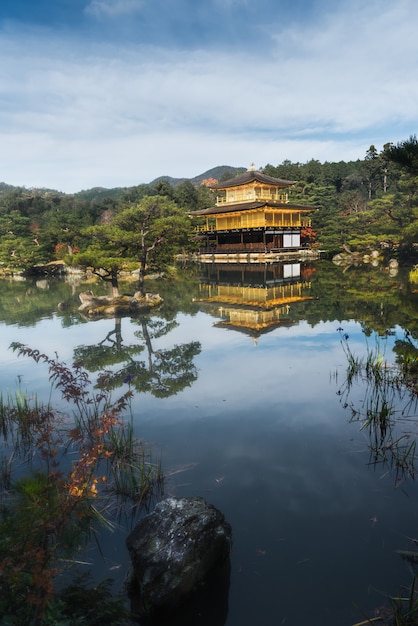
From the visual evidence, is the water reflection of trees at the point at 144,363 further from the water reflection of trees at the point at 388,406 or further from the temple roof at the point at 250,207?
the temple roof at the point at 250,207

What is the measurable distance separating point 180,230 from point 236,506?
621 inches

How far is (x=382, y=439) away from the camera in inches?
228

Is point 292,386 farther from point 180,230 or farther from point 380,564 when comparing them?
point 180,230

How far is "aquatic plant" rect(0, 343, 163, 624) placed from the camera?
237 centimetres

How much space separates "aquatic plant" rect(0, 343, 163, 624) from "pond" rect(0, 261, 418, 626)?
1.26 ft

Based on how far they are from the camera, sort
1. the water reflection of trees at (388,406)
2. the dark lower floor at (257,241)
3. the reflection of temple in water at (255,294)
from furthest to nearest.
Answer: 1. the dark lower floor at (257,241)
2. the reflection of temple in water at (255,294)
3. the water reflection of trees at (388,406)

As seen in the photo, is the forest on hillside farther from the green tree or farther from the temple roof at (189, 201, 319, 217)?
the temple roof at (189, 201, 319, 217)

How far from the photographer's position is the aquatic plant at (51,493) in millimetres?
2365

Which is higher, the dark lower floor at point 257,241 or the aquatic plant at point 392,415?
the dark lower floor at point 257,241

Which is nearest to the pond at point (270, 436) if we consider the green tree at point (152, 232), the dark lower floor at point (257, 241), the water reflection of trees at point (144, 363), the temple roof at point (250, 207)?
the water reflection of trees at point (144, 363)

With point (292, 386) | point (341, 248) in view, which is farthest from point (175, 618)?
point (341, 248)

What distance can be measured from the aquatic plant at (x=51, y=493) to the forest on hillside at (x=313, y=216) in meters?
6.65

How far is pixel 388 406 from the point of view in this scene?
6.82m

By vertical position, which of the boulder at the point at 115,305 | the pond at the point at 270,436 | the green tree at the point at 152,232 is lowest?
the pond at the point at 270,436
